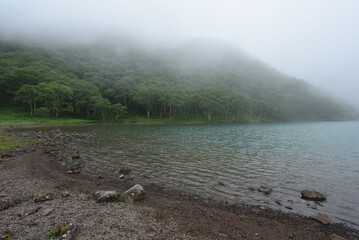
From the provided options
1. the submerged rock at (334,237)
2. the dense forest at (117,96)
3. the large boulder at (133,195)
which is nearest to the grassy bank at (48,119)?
the dense forest at (117,96)

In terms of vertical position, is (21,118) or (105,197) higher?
(21,118)

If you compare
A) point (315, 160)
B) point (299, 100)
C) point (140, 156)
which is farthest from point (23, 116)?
point (299, 100)

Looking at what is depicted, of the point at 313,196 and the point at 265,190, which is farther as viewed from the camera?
the point at 265,190

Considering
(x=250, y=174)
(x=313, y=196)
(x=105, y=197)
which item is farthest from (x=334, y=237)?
(x=105, y=197)

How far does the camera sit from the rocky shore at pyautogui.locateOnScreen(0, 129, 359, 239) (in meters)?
6.83

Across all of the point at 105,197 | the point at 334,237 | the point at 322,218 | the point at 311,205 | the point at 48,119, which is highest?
the point at 48,119

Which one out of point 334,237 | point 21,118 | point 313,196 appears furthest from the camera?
point 21,118

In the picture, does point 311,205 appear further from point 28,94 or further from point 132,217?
point 28,94

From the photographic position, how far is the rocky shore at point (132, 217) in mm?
6832

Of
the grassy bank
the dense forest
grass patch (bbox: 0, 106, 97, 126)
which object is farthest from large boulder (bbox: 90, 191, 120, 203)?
the dense forest

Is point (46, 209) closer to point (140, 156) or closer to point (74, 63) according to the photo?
point (140, 156)

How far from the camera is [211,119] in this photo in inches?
Answer: 4360

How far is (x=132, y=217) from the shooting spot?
799cm

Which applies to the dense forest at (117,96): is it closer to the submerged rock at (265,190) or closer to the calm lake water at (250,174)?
the calm lake water at (250,174)
